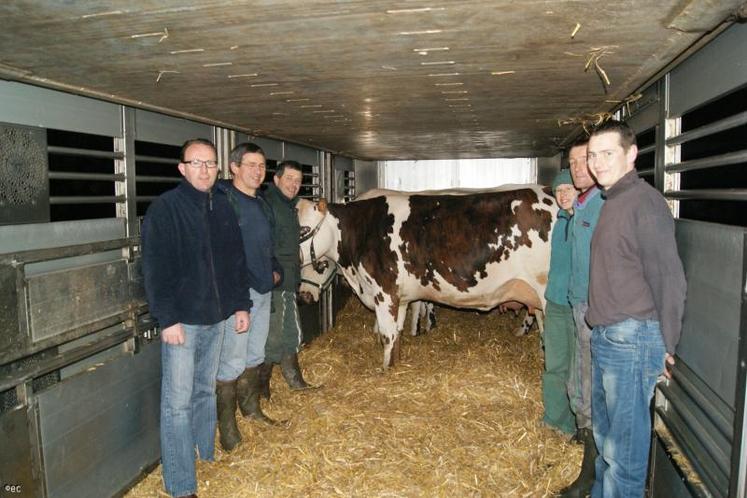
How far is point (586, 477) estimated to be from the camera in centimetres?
343

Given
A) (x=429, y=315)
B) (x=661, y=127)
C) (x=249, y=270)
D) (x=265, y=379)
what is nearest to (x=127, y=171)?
(x=249, y=270)

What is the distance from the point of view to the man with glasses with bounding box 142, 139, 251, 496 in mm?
3105

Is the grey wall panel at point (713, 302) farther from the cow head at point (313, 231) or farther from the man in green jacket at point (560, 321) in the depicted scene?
the cow head at point (313, 231)

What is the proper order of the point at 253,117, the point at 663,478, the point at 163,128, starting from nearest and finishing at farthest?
the point at 663,478, the point at 163,128, the point at 253,117

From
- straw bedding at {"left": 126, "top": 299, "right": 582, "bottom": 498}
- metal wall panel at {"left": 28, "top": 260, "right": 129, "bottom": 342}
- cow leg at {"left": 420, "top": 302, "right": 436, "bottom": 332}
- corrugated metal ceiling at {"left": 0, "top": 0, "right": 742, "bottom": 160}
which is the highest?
corrugated metal ceiling at {"left": 0, "top": 0, "right": 742, "bottom": 160}

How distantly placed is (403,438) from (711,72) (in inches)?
123

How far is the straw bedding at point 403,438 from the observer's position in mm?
3541

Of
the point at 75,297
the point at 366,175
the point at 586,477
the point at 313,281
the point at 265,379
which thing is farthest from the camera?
the point at 366,175

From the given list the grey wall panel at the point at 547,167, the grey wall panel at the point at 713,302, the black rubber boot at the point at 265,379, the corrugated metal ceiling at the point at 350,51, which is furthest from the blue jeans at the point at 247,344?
the grey wall panel at the point at 547,167

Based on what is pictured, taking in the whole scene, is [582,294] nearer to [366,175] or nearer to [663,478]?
[663,478]

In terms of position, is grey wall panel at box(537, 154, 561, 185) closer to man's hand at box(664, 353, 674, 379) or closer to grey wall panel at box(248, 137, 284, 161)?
grey wall panel at box(248, 137, 284, 161)

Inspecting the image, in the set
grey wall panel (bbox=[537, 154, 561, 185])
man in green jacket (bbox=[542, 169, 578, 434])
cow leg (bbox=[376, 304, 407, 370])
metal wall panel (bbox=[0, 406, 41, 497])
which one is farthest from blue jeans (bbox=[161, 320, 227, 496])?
grey wall panel (bbox=[537, 154, 561, 185])

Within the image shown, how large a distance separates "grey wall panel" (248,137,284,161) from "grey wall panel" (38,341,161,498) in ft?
9.88

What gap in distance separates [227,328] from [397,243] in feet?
9.18
